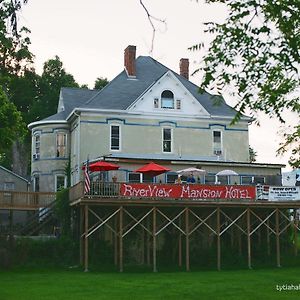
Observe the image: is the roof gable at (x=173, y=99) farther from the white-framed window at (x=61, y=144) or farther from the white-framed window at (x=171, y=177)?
the white-framed window at (x=61, y=144)

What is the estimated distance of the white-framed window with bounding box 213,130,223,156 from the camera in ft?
128

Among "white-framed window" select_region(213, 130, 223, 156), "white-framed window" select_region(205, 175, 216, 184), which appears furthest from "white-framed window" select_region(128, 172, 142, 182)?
"white-framed window" select_region(213, 130, 223, 156)

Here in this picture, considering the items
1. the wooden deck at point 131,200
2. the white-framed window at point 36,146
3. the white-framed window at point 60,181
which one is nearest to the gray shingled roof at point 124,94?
the white-framed window at point 36,146

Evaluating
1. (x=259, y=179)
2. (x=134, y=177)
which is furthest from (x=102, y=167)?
(x=259, y=179)

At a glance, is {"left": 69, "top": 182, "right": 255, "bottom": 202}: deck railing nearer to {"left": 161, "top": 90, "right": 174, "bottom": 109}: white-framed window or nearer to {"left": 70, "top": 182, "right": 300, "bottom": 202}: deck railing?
{"left": 70, "top": 182, "right": 300, "bottom": 202}: deck railing

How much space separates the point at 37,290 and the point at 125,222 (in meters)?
10.9

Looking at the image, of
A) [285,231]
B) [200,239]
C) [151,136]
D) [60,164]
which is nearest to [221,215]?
[200,239]

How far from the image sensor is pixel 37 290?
2222 centimetres

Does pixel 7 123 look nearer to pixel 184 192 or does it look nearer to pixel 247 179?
pixel 184 192

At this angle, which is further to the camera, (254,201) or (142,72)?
(142,72)

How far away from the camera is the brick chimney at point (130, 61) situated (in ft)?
133

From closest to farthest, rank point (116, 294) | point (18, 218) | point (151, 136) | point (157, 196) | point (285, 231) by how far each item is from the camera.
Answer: point (116, 294) < point (157, 196) < point (285, 231) < point (151, 136) < point (18, 218)

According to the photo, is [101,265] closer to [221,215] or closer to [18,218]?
[221,215]

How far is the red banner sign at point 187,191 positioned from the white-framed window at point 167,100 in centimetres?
882
